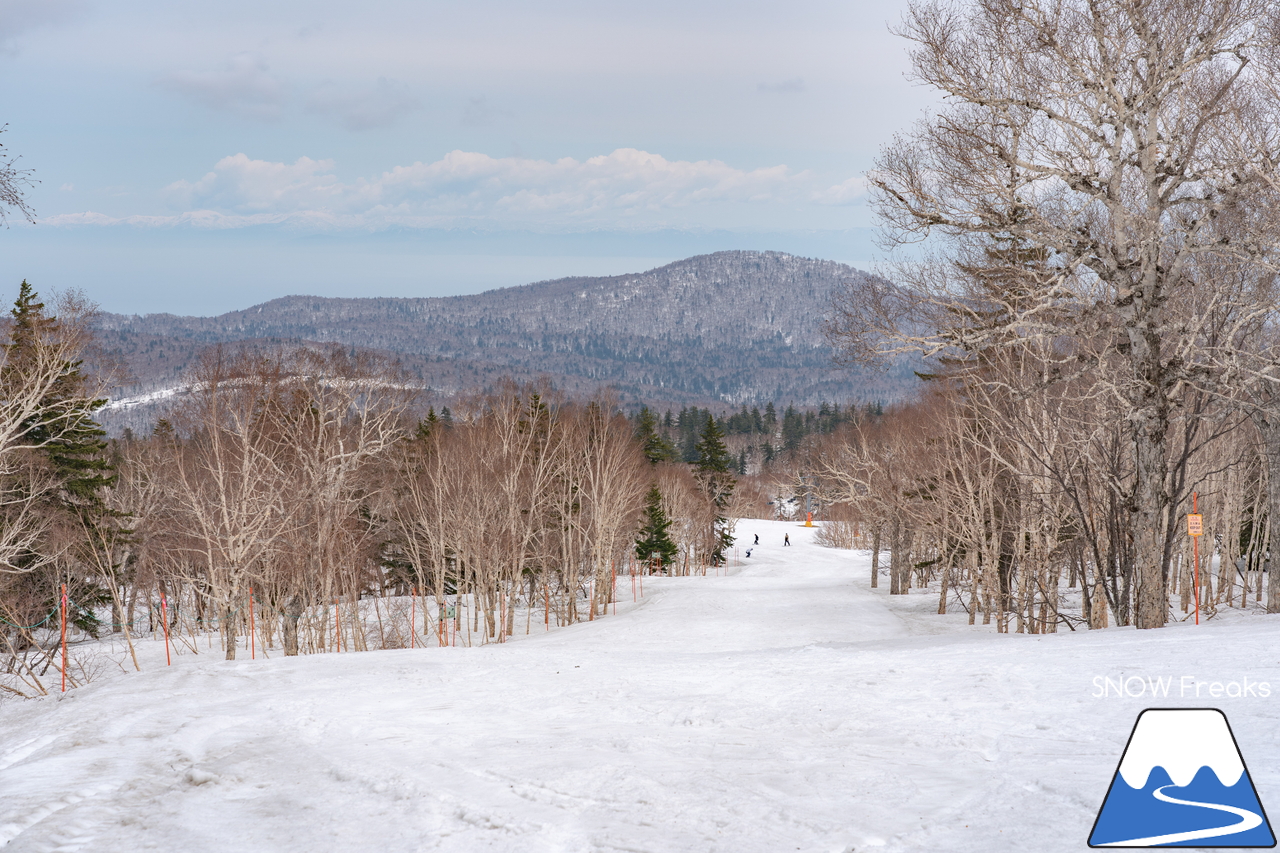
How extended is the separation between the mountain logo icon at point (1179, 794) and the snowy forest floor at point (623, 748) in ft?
1.13

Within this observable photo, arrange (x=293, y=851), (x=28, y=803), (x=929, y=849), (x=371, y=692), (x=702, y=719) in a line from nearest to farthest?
(x=929, y=849)
(x=293, y=851)
(x=28, y=803)
(x=702, y=719)
(x=371, y=692)

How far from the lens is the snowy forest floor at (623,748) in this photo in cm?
584

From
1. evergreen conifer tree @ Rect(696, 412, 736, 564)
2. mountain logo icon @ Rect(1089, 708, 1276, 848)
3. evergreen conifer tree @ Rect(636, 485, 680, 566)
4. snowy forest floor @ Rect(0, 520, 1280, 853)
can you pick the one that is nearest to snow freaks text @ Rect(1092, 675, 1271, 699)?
snowy forest floor @ Rect(0, 520, 1280, 853)

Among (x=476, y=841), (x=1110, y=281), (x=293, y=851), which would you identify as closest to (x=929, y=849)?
(x=476, y=841)

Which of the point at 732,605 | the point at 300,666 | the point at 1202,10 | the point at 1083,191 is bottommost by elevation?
the point at 732,605

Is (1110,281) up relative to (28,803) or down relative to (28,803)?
up

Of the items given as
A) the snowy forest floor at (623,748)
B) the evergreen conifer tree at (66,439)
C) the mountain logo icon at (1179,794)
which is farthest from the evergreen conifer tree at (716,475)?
the mountain logo icon at (1179,794)

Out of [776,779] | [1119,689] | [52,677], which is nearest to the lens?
[776,779]

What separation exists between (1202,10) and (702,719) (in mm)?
11489

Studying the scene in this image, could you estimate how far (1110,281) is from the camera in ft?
41.0

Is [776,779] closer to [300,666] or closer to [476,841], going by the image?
[476,841]

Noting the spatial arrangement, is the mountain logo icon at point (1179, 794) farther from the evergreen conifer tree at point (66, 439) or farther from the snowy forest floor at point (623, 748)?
the evergreen conifer tree at point (66, 439)

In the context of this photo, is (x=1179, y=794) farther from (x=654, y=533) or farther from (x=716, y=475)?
(x=716, y=475)

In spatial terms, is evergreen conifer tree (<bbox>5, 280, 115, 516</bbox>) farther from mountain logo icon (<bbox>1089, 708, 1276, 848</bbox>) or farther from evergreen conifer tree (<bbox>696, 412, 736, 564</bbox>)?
evergreen conifer tree (<bbox>696, 412, 736, 564</bbox>)
